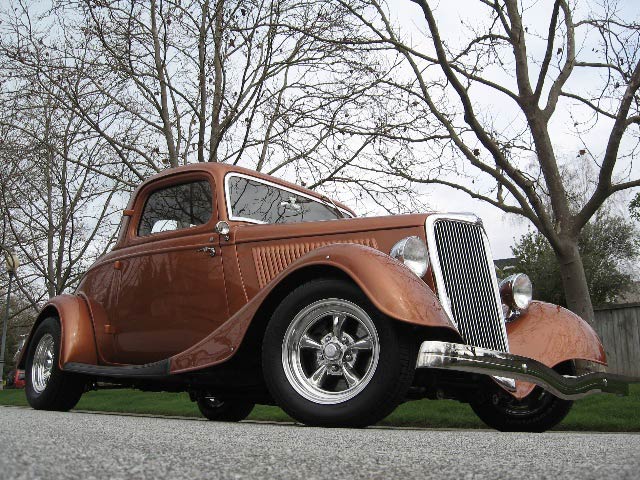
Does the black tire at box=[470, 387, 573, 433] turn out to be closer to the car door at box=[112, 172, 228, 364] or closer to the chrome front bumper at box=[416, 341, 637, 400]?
the chrome front bumper at box=[416, 341, 637, 400]

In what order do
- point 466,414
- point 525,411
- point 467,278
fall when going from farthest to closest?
point 466,414
point 525,411
point 467,278

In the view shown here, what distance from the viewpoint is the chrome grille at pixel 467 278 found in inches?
164

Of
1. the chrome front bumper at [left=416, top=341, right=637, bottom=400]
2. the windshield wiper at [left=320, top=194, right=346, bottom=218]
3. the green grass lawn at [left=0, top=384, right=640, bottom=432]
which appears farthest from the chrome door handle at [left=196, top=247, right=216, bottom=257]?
the green grass lawn at [left=0, top=384, right=640, bottom=432]

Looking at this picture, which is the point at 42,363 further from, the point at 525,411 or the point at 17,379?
the point at 17,379

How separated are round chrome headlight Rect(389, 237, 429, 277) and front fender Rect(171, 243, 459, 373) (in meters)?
0.28

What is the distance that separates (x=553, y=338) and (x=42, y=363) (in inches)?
169

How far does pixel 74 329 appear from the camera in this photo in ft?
18.1

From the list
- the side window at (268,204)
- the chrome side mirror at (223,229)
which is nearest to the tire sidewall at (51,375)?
the chrome side mirror at (223,229)

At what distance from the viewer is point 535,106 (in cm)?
750

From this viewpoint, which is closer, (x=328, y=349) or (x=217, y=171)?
(x=328, y=349)

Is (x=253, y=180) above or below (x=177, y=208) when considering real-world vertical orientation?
above

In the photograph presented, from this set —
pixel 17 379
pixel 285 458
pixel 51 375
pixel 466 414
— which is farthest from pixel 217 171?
pixel 17 379

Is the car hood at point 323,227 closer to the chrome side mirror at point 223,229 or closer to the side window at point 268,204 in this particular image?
the chrome side mirror at point 223,229

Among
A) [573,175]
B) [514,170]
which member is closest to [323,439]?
[514,170]
